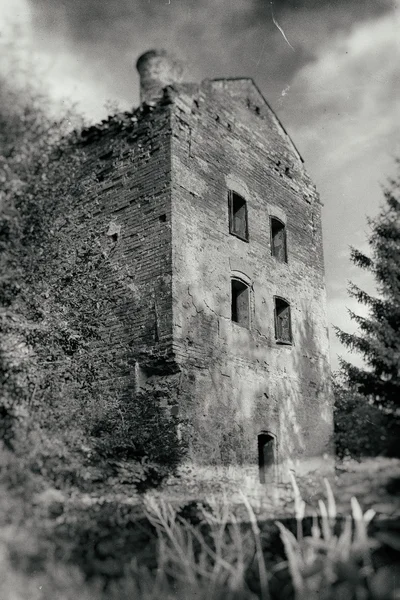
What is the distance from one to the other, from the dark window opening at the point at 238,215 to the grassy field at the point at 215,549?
7.46 meters

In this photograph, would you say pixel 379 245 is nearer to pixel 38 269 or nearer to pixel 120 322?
pixel 120 322

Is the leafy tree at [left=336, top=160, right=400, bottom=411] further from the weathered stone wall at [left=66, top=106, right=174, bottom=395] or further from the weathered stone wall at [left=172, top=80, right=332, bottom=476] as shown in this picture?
the weathered stone wall at [left=66, top=106, right=174, bottom=395]

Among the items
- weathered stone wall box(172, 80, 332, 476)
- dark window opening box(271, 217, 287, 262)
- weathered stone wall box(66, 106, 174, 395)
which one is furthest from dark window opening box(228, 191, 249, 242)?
weathered stone wall box(66, 106, 174, 395)

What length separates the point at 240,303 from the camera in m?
12.6

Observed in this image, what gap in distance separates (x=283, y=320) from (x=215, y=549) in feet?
29.1

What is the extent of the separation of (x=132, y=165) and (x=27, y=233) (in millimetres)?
4385

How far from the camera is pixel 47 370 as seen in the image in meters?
8.79

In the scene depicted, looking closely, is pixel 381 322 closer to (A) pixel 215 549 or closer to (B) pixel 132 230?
(B) pixel 132 230

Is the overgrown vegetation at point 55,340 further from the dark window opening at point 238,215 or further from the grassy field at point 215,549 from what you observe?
the dark window opening at point 238,215

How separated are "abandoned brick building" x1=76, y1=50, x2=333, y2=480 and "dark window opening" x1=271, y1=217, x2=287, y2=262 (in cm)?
4

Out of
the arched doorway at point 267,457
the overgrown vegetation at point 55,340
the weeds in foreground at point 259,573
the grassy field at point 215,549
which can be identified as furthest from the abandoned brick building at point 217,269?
the weeds in foreground at point 259,573

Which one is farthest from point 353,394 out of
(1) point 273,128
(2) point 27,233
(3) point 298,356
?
(2) point 27,233

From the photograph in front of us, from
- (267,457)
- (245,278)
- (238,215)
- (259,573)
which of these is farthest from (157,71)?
(259,573)

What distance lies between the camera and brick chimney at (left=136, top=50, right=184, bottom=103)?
15211mm
